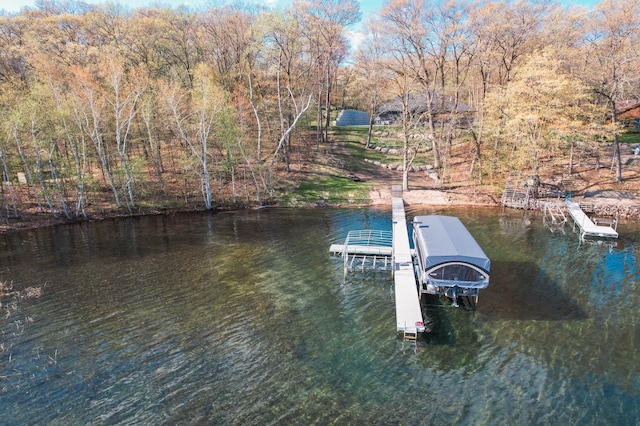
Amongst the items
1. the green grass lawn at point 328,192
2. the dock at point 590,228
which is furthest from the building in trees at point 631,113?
the green grass lawn at point 328,192

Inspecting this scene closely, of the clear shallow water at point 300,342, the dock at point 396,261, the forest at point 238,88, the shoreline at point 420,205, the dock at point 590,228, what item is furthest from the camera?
the forest at point 238,88

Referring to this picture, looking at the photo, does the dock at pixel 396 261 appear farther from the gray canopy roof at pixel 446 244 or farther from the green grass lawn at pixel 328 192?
the green grass lawn at pixel 328 192

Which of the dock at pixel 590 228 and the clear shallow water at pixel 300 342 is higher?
the dock at pixel 590 228

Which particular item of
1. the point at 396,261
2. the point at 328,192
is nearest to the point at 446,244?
the point at 396,261

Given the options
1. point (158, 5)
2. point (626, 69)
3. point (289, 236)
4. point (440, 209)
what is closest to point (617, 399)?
point (289, 236)

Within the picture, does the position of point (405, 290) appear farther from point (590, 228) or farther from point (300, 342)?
point (590, 228)

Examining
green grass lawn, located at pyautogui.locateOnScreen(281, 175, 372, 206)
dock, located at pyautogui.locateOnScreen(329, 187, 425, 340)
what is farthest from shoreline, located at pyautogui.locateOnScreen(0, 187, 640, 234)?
dock, located at pyautogui.locateOnScreen(329, 187, 425, 340)

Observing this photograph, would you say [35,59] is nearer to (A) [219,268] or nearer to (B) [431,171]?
(A) [219,268]
